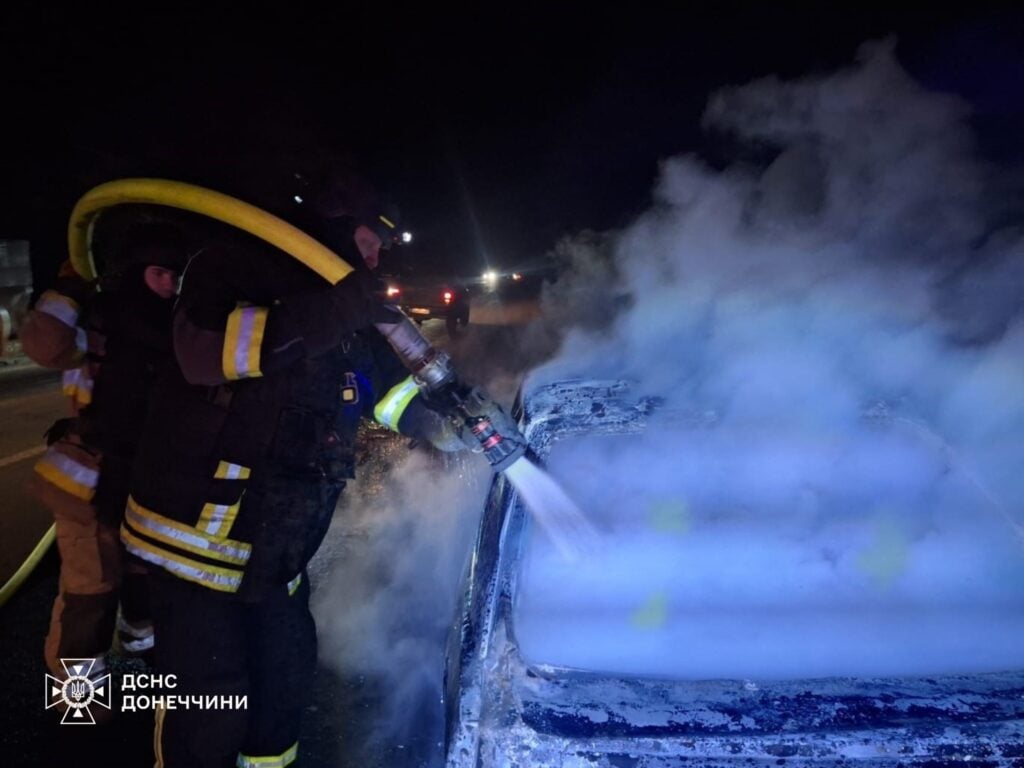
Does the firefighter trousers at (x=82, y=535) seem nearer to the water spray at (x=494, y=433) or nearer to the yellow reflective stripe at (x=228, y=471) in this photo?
the yellow reflective stripe at (x=228, y=471)

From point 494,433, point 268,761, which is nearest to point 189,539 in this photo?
point 268,761

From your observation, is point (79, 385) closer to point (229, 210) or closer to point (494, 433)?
point (229, 210)

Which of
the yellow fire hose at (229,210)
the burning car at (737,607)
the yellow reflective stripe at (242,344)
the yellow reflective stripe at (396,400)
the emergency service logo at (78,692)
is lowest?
the emergency service logo at (78,692)

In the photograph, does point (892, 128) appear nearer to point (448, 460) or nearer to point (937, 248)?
point (937, 248)

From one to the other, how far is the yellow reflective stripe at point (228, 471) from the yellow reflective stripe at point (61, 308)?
1.16 metres

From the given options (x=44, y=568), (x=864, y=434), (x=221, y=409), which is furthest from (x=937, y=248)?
(x=44, y=568)

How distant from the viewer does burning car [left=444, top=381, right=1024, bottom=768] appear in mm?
1248

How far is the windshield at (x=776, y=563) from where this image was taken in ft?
5.37

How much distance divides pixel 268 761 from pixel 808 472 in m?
1.89

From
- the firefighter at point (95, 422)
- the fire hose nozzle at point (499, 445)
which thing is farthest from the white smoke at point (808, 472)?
the firefighter at point (95, 422)

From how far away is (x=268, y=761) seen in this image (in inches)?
81.1

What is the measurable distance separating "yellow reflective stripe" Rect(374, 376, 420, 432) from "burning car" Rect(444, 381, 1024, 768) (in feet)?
1.50

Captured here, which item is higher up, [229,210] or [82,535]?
[229,210]

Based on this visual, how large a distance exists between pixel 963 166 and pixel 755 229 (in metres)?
1.09
